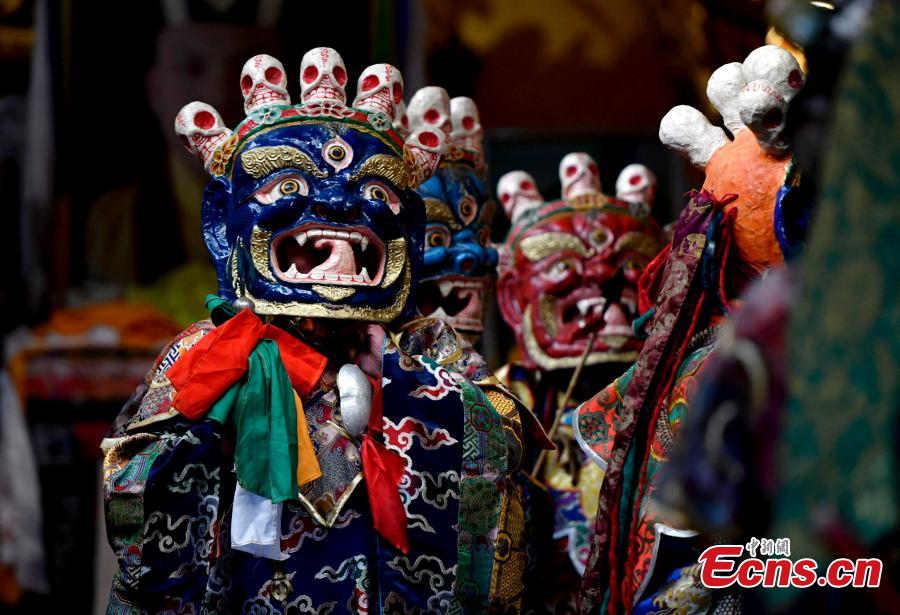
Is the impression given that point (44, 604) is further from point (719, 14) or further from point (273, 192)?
point (719, 14)

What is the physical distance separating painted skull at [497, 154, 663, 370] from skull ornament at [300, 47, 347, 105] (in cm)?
92

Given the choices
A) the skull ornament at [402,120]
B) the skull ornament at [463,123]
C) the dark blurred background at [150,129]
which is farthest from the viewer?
the dark blurred background at [150,129]

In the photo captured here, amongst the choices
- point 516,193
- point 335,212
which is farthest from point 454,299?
point 335,212

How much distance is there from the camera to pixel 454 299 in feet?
12.8

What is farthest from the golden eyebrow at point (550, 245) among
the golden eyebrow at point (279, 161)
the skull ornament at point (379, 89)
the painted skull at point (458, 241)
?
the golden eyebrow at point (279, 161)

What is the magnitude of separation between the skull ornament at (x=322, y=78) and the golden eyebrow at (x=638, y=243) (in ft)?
3.32

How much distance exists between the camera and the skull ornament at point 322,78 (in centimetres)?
317

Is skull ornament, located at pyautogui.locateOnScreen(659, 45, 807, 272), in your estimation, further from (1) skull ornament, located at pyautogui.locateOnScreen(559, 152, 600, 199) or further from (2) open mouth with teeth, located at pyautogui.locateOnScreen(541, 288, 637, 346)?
(1) skull ornament, located at pyautogui.locateOnScreen(559, 152, 600, 199)

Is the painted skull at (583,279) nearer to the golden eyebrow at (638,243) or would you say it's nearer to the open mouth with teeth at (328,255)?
the golden eyebrow at (638,243)

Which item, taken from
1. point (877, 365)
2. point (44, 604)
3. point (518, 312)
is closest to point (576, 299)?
point (518, 312)

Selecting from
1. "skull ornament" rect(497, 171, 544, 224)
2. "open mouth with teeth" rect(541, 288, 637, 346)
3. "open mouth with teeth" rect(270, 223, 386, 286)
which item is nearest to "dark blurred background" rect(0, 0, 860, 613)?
"skull ornament" rect(497, 171, 544, 224)

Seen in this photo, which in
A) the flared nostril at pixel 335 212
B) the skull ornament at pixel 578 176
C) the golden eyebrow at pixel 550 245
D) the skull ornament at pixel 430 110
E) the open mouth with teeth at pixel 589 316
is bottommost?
the open mouth with teeth at pixel 589 316

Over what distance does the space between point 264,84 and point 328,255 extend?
45cm

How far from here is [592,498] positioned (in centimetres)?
366
